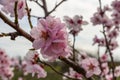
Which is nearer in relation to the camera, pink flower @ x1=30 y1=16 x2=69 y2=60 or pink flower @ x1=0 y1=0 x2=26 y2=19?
pink flower @ x1=30 y1=16 x2=69 y2=60

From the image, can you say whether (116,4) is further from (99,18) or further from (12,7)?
(12,7)

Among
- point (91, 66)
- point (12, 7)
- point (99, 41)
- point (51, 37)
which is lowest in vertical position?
point (99, 41)

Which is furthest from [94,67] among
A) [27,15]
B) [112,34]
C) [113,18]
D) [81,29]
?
[112,34]

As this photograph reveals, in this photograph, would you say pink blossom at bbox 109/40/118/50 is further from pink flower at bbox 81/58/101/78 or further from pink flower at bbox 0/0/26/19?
pink flower at bbox 0/0/26/19

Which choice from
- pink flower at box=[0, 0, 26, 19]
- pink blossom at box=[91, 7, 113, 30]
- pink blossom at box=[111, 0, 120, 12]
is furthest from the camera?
pink blossom at box=[111, 0, 120, 12]

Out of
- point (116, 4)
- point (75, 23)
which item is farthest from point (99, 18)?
point (75, 23)

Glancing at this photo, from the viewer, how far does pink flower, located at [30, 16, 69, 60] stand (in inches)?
66.2

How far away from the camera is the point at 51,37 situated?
66.7 inches

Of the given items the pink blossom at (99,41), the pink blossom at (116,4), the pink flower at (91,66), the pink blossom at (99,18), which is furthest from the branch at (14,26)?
the pink blossom at (99,41)

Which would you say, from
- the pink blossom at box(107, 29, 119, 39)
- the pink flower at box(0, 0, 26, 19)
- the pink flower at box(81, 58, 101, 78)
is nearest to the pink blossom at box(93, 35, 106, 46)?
the pink blossom at box(107, 29, 119, 39)

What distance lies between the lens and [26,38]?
1.81 m

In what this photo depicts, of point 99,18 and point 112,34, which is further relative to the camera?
point 112,34

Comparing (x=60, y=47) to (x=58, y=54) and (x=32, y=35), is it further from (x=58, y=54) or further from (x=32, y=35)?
(x=32, y=35)

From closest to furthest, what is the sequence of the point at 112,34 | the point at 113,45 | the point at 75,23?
1. the point at 75,23
2. the point at 113,45
3. the point at 112,34
